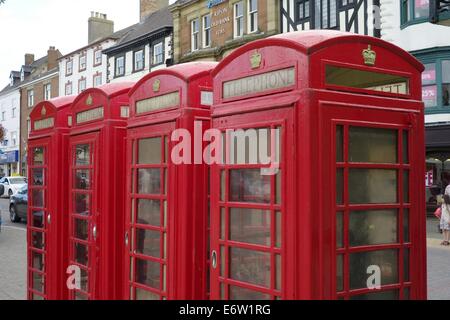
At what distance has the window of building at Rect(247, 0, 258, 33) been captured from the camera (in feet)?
77.1

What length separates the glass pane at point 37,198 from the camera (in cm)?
586

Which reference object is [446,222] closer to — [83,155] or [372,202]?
[83,155]

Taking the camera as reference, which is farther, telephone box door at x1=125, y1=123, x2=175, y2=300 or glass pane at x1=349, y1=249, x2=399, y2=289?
telephone box door at x1=125, y1=123, x2=175, y2=300

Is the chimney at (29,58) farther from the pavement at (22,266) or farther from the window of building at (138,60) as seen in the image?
the pavement at (22,266)

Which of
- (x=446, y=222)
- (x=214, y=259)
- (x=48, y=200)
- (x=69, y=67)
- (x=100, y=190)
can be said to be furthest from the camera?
(x=69, y=67)

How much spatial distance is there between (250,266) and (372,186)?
0.91 m

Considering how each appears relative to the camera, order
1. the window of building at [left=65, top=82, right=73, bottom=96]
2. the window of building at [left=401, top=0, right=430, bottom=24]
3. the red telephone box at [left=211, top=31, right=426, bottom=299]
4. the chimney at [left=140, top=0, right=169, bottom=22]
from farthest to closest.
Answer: the window of building at [left=65, top=82, right=73, bottom=96]
the chimney at [left=140, top=0, right=169, bottom=22]
the window of building at [left=401, top=0, right=430, bottom=24]
the red telephone box at [left=211, top=31, right=426, bottom=299]

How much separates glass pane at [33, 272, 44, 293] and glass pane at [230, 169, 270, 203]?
11.3 feet

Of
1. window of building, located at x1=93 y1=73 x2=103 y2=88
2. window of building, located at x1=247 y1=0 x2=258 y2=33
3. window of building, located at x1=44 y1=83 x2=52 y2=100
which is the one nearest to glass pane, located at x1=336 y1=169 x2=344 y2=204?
window of building, located at x1=247 y1=0 x2=258 y2=33

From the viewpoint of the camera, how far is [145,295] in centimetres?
429

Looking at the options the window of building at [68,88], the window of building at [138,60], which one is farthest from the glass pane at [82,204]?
the window of building at [68,88]

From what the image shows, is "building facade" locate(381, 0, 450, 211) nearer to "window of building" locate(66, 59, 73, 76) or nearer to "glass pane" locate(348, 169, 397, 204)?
"glass pane" locate(348, 169, 397, 204)

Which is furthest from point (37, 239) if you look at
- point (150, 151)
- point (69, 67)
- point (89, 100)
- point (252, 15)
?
point (69, 67)
